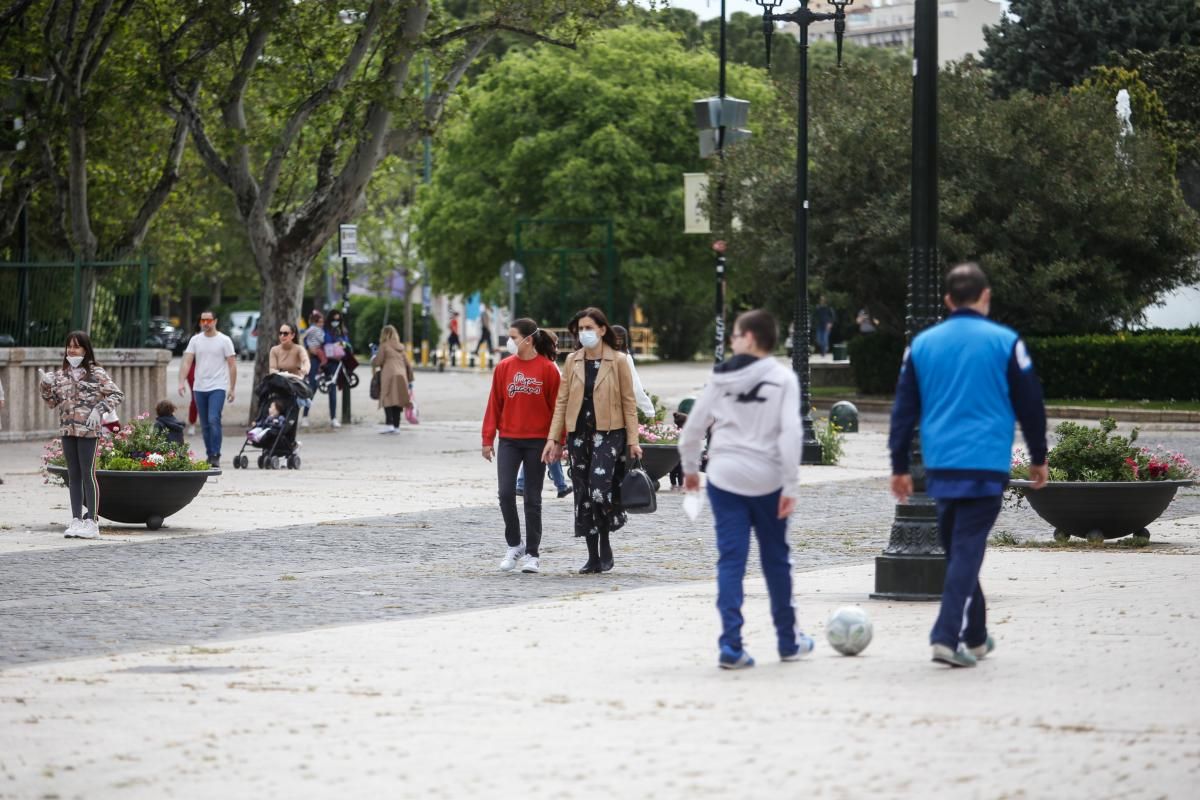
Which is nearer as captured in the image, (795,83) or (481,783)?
(481,783)

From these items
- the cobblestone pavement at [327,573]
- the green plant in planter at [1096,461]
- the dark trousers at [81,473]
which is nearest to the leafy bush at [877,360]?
the cobblestone pavement at [327,573]

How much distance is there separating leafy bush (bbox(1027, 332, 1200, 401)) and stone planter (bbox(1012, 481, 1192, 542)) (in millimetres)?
20935

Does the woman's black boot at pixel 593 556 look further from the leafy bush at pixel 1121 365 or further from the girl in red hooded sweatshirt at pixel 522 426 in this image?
the leafy bush at pixel 1121 365

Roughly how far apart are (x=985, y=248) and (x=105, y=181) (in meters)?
15.8

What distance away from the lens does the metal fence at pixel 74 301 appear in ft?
94.4

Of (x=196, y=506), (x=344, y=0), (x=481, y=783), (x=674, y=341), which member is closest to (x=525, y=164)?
(x=674, y=341)

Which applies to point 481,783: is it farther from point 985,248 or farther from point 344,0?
point 985,248

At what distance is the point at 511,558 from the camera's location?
13.4 metres

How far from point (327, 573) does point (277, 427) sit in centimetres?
982

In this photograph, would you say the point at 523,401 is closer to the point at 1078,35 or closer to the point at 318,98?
the point at 318,98

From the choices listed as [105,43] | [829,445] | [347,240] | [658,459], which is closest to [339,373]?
[347,240]

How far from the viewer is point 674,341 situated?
2576 inches

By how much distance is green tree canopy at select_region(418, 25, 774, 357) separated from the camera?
59219 mm

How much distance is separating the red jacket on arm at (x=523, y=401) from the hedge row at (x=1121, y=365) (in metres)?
23.8
